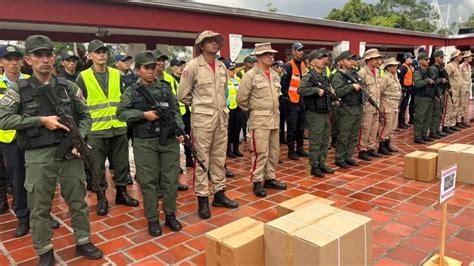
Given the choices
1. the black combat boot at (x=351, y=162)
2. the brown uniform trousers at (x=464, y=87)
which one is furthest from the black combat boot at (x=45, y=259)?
the brown uniform trousers at (x=464, y=87)

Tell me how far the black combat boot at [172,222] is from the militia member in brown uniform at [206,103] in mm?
342

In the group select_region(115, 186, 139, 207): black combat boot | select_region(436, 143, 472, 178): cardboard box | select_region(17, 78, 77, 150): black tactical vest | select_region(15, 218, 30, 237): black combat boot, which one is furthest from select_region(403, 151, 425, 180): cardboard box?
select_region(15, 218, 30, 237): black combat boot

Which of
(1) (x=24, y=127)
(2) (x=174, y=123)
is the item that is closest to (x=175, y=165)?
(2) (x=174, y=123)

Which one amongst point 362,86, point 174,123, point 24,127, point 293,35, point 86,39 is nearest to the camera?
point 24,127

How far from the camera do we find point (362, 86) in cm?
555

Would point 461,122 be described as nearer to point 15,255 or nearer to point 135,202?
point 135,202

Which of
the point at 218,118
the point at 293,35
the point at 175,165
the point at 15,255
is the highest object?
the point at 293,35

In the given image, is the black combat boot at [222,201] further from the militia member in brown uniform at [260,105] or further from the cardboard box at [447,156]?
the cardboard box at [447,156]

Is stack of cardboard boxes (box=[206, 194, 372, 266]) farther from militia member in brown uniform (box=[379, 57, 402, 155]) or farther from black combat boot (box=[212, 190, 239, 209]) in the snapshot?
militia member in brown uniform (box=[379, 57, 402, 155])

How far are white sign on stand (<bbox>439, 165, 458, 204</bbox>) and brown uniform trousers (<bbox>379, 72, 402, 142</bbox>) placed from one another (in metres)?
3.92

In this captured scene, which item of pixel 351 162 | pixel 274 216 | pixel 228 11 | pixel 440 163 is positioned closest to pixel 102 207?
pixel 274 216

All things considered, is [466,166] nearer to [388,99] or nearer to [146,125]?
[388,99]

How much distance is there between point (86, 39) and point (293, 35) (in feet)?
18.3

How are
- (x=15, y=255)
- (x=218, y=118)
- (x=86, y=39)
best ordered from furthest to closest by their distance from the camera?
(x=86, y=39) < (x=218, y=118) < (x=15, y=255)
